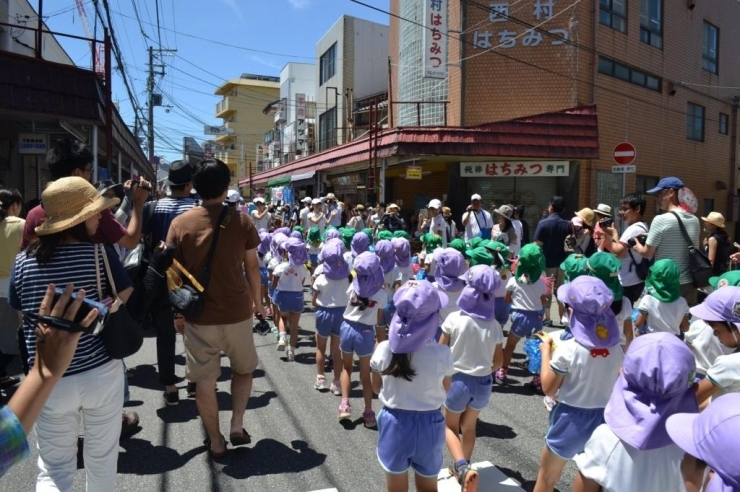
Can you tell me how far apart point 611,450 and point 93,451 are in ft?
8.14

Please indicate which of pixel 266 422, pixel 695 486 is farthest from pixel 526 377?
pixel 695 486

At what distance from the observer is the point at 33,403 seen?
5.00 ft

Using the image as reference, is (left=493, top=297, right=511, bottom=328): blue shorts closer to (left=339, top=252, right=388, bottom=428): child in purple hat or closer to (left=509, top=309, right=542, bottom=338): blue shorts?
(left=509, top=309, right=542, bottom=338): blue shorts

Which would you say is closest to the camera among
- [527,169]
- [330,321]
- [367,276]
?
[367,276]

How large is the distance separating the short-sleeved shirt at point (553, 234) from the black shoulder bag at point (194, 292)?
5251mm

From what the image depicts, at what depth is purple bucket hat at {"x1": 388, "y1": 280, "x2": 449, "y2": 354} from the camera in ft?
9.79

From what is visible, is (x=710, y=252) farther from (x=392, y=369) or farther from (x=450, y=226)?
(x=450, y=226)

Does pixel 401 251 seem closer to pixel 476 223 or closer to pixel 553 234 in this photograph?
pixel 553 234

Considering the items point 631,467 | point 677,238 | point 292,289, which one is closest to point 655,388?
point 631,467

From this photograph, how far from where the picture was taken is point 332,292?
5301 millimetres

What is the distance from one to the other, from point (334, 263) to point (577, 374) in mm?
2923

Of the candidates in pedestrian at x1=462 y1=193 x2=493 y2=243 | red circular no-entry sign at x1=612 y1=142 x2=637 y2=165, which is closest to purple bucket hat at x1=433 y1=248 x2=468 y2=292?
pedestrian at x1=462 y1=193 x2=493 y2=243

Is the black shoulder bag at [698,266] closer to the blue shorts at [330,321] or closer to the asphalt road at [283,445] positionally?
the asphalt road at [283,445]

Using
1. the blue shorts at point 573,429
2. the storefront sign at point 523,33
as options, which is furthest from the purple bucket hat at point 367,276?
the storefront sign at point 523,33
